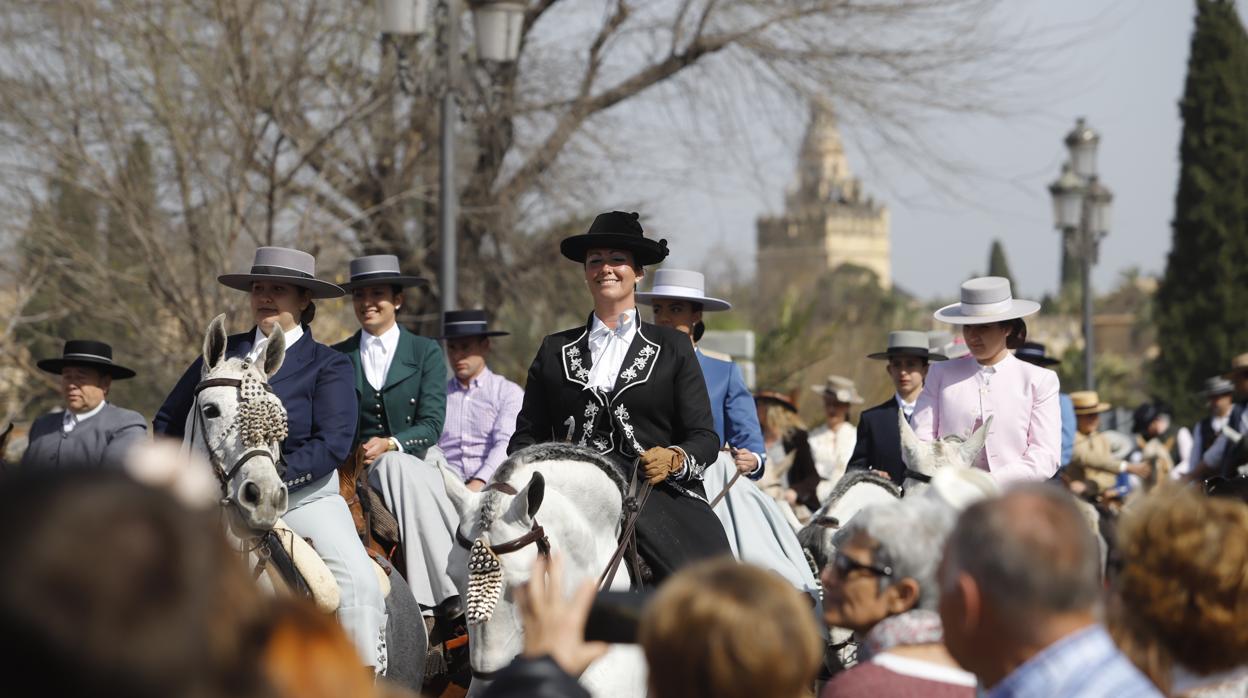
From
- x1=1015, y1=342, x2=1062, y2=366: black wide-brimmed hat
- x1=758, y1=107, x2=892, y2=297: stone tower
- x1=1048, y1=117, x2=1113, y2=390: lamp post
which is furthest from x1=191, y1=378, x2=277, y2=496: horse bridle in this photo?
x1=758, y1=107, x2=892, y2=297: stone tower

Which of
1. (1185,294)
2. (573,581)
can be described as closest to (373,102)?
(573,581)

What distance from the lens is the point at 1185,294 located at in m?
40.4

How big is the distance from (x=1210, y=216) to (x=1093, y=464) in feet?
88.7

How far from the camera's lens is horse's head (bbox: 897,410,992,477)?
280 inches

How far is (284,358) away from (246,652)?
4.46 m

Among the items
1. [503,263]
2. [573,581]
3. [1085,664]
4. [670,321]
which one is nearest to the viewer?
[1085,664]

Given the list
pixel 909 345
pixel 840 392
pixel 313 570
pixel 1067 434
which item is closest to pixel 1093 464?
pixel 840 392

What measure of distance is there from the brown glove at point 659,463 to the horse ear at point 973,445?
5.83 feet

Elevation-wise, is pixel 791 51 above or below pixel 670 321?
above

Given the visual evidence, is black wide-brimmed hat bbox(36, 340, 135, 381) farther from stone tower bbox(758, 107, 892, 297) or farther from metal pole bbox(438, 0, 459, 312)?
stone tower bbox(758, 107, 892, 297)

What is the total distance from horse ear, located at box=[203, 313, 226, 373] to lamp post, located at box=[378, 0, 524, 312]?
583 centimetres

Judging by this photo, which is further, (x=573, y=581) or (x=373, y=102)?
(x=373, y=102)

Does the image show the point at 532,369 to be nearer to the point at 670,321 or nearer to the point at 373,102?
the point at 670,321

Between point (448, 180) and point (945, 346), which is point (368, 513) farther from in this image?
point (945, 346)
